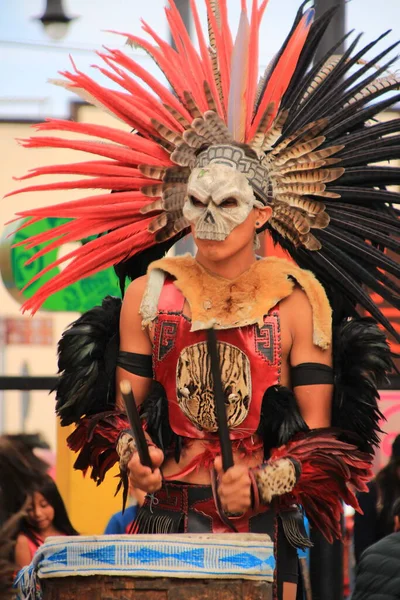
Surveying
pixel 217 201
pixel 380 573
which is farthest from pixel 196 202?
pixel 380 573

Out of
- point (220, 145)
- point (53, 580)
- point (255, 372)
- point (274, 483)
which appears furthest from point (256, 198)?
point (53, 580)

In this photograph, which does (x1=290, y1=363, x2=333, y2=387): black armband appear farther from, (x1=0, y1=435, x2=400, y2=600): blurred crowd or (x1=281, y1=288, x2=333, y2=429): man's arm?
(x1=0, y1=435, x2=400, y2=600): blurred crowd

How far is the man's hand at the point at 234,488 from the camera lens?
3.52 meters

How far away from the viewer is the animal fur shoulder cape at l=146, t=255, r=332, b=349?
381 centimetres

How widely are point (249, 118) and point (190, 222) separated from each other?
405mm

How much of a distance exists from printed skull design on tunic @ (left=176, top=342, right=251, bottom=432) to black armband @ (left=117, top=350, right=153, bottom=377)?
0.22m

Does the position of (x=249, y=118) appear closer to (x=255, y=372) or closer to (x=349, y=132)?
(x=349, y=132)

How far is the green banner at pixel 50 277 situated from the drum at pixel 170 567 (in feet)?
9.07

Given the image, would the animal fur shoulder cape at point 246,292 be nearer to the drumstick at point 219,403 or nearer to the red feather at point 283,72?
the drumstick at point 219,403

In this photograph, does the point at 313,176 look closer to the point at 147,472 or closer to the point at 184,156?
the point at 184,156

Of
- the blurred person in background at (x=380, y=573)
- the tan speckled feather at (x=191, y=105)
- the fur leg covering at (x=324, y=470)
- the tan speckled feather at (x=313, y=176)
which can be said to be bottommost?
the blurred person in background at (x=380, y=573)

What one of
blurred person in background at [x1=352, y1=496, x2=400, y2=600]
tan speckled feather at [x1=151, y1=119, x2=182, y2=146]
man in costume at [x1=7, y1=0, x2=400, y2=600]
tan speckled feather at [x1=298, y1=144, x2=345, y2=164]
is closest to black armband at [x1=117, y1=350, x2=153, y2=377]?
man in costume at [x1=7, y1=0, x2=400, y2=600]

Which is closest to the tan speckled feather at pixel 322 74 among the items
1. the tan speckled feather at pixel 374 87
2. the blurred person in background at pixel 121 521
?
the tan speckled feather at pixel 374 87

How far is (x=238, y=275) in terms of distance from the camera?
12.8 feet
